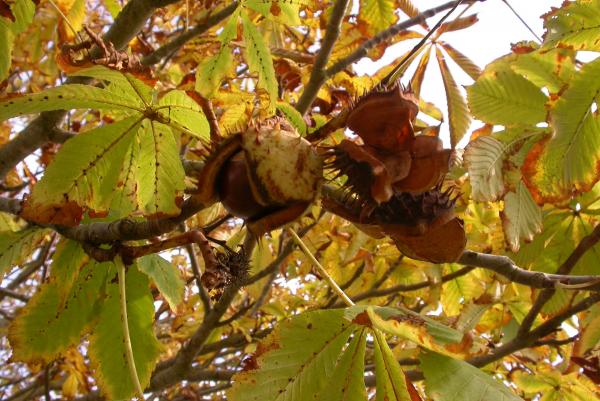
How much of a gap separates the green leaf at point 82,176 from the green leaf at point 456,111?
0.88 meters

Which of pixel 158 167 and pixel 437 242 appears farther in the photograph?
pixel 158 167

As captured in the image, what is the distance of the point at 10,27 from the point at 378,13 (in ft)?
4.23

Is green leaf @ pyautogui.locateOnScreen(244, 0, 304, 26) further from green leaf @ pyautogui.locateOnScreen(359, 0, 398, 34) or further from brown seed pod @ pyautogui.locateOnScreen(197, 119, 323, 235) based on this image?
brown seed pod @ pyautogui.locateOnScreen(197, 119, 323, 235)

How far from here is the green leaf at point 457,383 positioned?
99cm

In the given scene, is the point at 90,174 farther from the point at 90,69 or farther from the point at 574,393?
the point at 574,393

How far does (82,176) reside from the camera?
1168 mm

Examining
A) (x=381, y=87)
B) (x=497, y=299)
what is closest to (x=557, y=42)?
(x=381, y=87)

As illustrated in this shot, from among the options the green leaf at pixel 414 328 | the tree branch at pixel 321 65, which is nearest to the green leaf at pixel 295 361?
the green leaf at pixel 414 328

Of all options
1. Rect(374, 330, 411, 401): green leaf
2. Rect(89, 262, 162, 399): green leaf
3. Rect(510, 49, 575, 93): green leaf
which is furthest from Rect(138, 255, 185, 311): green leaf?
Rect(510, 49, 575, 93): green leaf

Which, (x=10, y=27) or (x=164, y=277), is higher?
(x=10, y=27)

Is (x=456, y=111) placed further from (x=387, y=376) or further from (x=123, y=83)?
(x=123, y=83)

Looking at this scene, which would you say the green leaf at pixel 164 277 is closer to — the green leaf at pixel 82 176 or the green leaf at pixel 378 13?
the green leaf at pixel 82 176

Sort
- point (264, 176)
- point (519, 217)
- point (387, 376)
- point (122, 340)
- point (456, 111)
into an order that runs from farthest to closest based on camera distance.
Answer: point (456, 111)
point (519, 217)
point (122, 340)
point (387, 376)
point (264, 176)

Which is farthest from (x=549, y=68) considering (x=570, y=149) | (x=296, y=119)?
(x=296, y=119)
